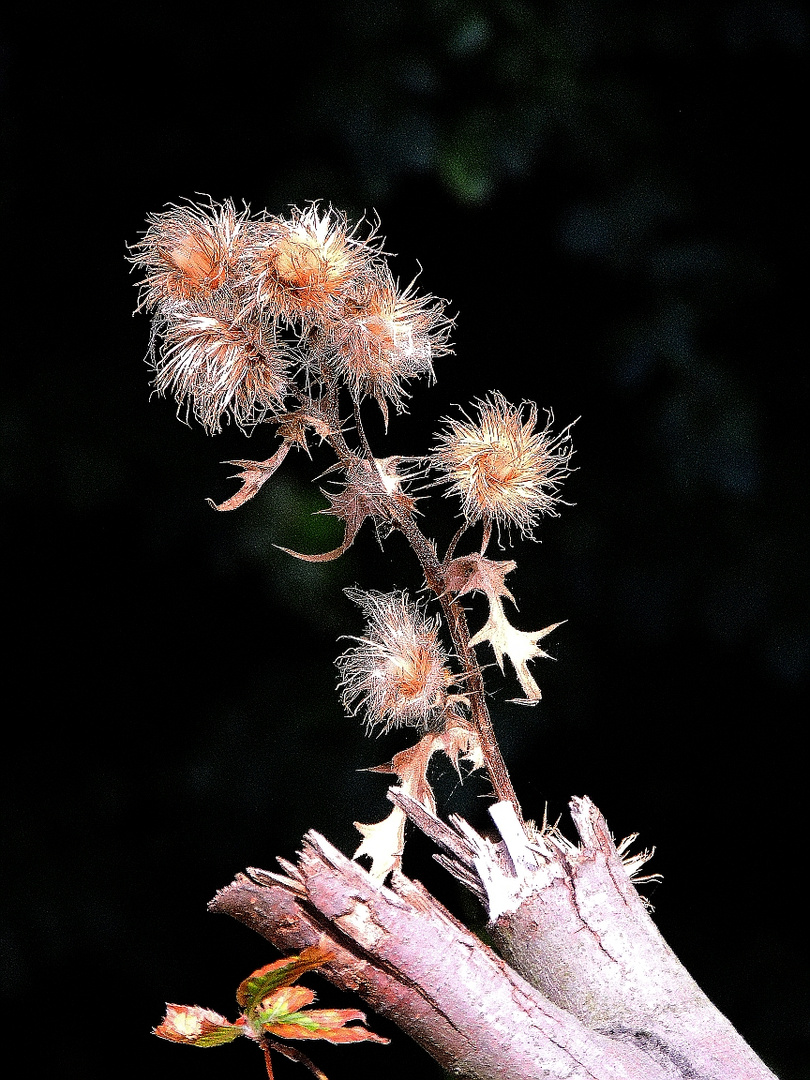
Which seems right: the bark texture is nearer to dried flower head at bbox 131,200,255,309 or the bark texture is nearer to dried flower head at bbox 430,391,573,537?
dried flower head at bbox 430,391,573,537

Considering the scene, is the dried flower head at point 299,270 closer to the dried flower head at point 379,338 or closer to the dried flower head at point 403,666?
the dried flower head at point 379,338

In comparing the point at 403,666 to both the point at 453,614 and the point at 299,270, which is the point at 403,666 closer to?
the point at 453,614

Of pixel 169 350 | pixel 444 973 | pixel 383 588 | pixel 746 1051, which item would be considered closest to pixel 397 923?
pixel 444 973

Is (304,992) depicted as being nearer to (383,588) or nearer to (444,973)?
(444,973)

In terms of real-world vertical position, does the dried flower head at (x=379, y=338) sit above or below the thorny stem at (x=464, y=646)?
above

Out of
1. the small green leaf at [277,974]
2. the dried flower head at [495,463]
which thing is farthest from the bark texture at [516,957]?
the dried flower head at [495,463]

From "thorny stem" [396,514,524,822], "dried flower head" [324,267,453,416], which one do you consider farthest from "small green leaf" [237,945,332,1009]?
"dried flower head" [324,267,453,416]
